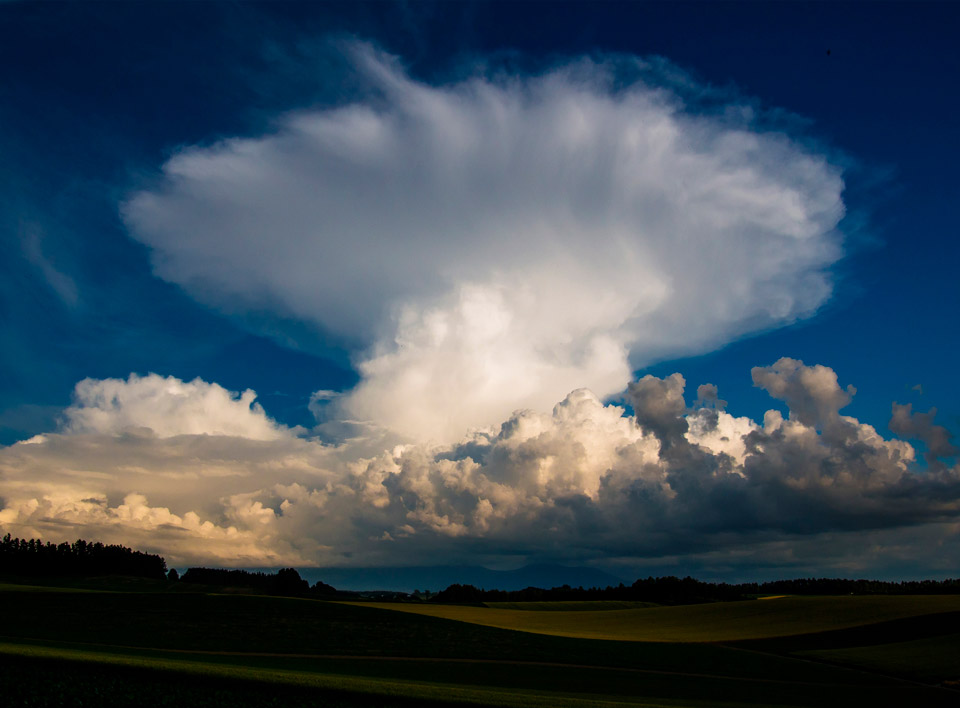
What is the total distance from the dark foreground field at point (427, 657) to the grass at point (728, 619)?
1.67 feet

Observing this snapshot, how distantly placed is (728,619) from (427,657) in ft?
189

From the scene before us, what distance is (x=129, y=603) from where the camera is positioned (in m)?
68.8

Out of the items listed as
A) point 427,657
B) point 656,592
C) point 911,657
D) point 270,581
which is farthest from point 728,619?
point 270,581

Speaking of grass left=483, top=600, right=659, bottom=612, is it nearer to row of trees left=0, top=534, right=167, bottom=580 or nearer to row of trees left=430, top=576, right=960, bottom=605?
row of trees left=430, top=576, right=960, bottom=605

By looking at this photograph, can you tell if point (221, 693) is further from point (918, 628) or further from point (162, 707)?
point (918, 628)

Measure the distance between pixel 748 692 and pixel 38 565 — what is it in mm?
179319

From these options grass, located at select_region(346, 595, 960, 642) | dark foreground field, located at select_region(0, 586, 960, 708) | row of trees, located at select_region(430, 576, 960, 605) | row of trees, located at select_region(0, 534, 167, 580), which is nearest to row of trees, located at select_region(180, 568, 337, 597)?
row of trees, located at select_region(0, 534, 167, 580)

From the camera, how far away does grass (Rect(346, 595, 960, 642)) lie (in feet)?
243

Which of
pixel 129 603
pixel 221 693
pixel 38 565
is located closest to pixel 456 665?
pixel 221 693

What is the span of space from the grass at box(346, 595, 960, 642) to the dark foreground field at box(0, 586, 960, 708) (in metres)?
0.51

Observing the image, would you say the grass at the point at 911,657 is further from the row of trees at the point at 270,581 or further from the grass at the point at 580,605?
the row of trees at the point at 270,581

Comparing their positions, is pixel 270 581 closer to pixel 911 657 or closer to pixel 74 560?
pixel 74 560

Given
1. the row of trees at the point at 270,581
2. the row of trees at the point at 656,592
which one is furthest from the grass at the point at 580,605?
the row of trees at the point at 270,581

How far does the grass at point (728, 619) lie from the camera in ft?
243
